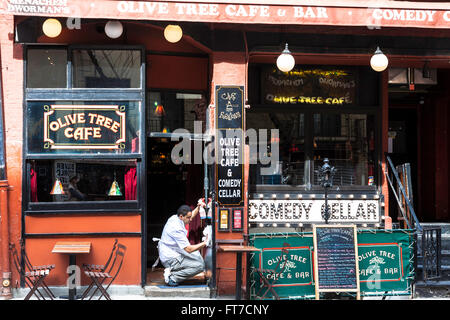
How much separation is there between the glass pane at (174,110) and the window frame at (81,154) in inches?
24.2

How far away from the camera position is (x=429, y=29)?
959 centimetres

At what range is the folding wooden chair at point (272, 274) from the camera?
26.7 feet

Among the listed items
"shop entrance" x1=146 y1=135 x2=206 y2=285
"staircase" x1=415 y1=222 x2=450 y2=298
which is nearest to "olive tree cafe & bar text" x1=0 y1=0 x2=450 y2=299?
"staircase" x1=415 y1=222 x2=450 y2=298

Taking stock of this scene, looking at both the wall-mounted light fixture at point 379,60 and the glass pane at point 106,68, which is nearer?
the wall-mounted light fixture at point 379,60

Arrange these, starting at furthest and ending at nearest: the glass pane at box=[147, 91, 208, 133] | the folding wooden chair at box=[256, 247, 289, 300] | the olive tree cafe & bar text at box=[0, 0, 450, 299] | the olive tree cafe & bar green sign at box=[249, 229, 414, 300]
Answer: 1. the glass pane at box=[147, 91, 208, 133]
2. the olive tree cafe & bar text at box=[0, 0, 450, 299]
3. the olive tree cafe & bar green sign at box=[249, 229, 414, 300]
4. the folding wooden chair at box=[256, 247, 289, 300]

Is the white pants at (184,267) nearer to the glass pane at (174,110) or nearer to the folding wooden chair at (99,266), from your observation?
the folding wooden chair at (99,266)

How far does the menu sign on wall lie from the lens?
10227mm

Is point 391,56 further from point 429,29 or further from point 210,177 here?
point 210,177

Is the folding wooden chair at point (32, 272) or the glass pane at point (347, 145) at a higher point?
the glass pane at point (347, 145)

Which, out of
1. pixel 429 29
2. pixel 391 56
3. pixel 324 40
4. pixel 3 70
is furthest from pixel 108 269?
pixel 429 29

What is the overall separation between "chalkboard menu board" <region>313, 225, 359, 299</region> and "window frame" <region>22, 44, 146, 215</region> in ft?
9.38

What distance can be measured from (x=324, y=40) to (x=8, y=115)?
5.21 meters

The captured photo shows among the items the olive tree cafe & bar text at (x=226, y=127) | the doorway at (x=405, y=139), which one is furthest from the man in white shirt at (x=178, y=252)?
the doorway at (x=405, y=139)

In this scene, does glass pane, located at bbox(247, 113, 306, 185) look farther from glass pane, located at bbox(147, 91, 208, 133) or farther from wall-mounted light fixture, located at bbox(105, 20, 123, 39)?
wall-mounted light fixture, located at bbox(105, 20, 123, 39)
